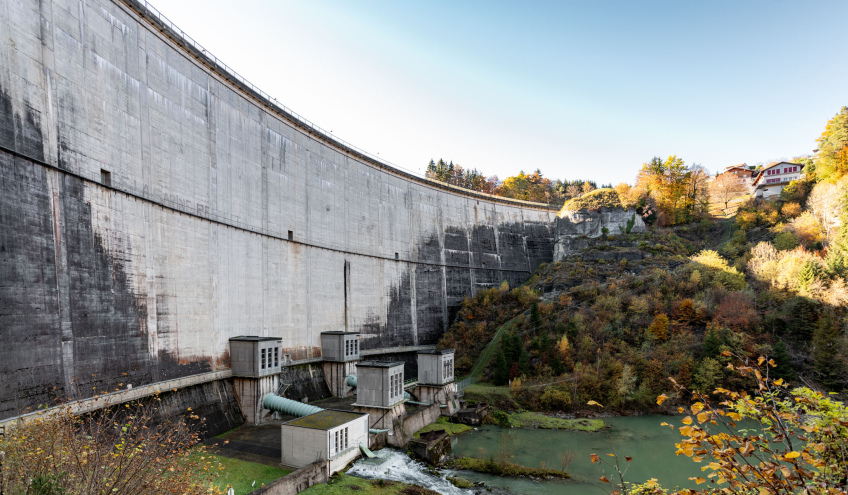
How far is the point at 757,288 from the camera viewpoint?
106 feet

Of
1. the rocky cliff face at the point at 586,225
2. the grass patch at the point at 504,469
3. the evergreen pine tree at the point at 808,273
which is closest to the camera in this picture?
the grass patch at the point at 504,469

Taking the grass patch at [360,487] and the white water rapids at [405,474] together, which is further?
the white water rapids at [405,474]

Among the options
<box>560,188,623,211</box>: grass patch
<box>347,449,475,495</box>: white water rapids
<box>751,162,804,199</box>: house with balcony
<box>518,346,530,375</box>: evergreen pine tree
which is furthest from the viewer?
<box>751,162,804,199</box>: house with balcony

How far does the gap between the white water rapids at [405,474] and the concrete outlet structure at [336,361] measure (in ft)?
30.3

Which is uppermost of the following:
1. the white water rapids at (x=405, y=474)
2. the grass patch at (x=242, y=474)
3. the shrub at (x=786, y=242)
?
the shrub at (x=786, y=242)

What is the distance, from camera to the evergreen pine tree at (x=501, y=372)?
103 ft

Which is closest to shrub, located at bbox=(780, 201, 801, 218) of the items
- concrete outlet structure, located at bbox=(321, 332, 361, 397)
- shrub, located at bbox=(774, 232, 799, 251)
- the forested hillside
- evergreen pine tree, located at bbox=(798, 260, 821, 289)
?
the forested hillside

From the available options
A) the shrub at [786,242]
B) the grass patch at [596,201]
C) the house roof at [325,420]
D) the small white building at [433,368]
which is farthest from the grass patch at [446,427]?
the grass patch at [596,201]

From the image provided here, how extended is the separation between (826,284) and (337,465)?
31545mm

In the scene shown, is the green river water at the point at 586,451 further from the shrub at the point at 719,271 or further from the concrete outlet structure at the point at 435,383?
the shrub at the point at 719,271

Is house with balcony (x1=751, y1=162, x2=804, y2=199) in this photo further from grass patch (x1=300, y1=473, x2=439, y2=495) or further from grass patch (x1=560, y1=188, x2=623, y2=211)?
grass patch (x1=300, y1=473, x2=439, y2=495)

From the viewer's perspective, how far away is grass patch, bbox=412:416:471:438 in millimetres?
23600

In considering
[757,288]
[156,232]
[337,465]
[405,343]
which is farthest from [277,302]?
[757,288]

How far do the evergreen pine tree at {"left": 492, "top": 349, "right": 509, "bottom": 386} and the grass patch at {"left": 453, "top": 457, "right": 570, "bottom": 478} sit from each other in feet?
42.6
